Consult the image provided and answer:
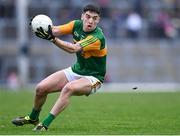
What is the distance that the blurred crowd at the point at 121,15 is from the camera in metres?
37.0

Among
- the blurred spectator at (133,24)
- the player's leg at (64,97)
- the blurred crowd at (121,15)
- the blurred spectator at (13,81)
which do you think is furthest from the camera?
the blurred spectator at (133,24)

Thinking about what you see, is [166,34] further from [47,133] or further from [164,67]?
[47,133]

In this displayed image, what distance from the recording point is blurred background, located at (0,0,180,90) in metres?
36.3

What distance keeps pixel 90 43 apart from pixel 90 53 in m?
0.37

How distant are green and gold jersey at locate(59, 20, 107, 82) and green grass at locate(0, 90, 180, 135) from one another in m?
1.08

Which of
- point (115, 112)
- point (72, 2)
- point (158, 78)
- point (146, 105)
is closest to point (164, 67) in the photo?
point (158, 78)

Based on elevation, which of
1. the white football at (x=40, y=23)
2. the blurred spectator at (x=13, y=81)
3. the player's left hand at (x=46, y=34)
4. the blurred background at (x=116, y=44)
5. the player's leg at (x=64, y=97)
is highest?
the white football at (x=40, y=23)

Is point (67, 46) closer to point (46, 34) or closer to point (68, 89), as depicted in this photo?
point (46, 34)

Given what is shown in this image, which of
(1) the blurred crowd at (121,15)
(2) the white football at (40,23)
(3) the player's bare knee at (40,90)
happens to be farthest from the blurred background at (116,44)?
(2) the white football at (40,23)

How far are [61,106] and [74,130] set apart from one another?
1.96ft

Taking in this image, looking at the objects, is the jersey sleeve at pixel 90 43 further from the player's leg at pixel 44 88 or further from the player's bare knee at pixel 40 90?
the player's bare knee at pixel 40 90

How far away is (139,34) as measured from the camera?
37.7m

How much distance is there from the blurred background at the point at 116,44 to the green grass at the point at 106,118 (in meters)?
10.8

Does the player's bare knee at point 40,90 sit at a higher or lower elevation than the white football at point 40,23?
lower
